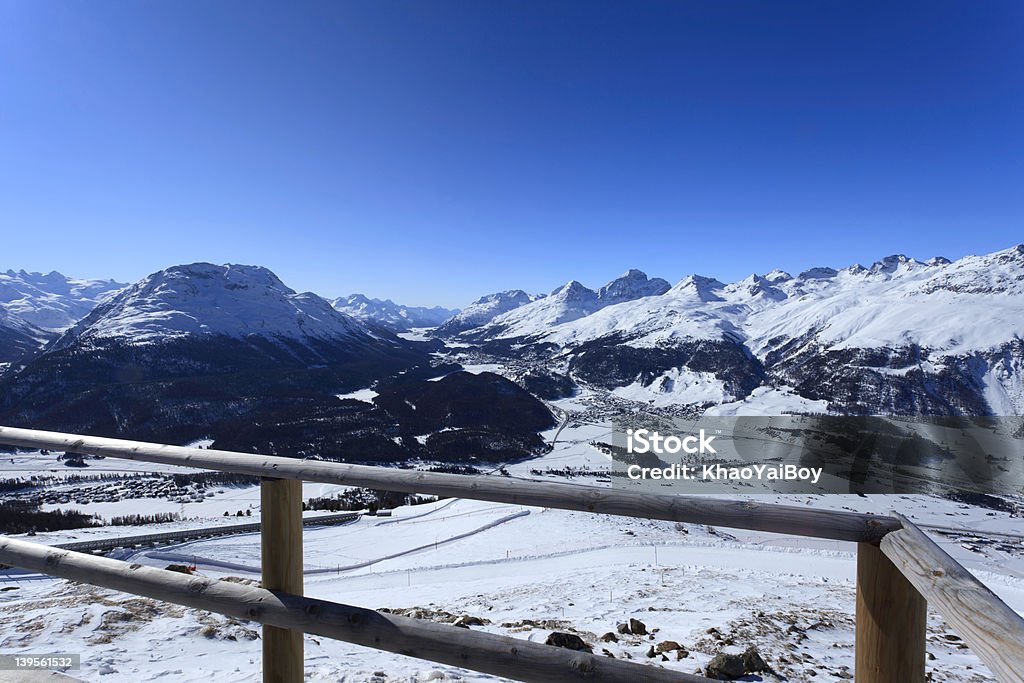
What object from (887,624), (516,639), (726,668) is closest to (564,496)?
(516,639)

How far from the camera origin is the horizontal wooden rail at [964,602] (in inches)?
53.9

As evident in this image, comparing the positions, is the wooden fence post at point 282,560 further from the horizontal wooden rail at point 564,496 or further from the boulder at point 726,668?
the boulder at point 726,668

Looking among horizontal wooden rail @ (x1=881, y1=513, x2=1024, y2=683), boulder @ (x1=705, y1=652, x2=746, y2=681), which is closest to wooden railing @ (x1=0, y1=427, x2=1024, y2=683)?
horizontal wooden rail @ (x1=881, y1=513, x2=1024, y2=683)

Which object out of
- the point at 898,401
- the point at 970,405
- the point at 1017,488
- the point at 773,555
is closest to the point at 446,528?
the point at 773,555

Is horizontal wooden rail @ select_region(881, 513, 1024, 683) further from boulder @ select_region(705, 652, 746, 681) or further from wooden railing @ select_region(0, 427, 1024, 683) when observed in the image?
boulder @ select_region(705, 652, 746, 681)

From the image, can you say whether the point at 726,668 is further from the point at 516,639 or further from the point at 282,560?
the point at 282,560

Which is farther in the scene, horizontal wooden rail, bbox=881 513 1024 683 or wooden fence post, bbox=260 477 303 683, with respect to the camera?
wooden fence post, bbox=260 477 303 683

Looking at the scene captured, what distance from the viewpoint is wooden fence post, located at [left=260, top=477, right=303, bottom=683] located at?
269 cm

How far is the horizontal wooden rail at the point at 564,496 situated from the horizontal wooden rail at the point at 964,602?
15cm

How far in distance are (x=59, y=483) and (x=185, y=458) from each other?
131 metres

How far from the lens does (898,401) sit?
602 feet

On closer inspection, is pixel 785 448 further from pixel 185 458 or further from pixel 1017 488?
pixel 185 458

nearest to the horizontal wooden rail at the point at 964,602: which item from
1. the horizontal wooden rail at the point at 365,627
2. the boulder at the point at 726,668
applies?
the horizontal wooden rail at the point at 365,627

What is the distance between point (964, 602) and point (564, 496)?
153cm
